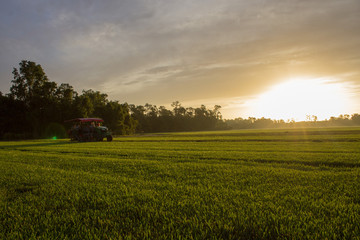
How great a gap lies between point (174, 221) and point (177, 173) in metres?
3.63

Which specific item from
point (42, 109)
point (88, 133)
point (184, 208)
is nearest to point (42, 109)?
point (42, 109)

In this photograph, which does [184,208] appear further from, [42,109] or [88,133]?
[42,109]

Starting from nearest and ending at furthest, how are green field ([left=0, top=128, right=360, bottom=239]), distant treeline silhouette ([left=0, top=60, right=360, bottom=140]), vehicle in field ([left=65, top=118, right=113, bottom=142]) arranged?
green field ([left=0, top=128, right=360, bottom=239]), vehicle in field ([left=65, top=118, right=113, bottom=142]), distant treeline silhouette ([left=0, top=60, right=360, bottom=140])

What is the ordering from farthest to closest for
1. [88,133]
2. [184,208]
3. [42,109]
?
1. [42,109]
2. [88,133]
3. [184,208]

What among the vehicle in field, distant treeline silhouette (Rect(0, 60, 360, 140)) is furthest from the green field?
distant treeline silhouette (Rect(0, 60, 360, 140))

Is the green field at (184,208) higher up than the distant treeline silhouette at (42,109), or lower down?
lower down

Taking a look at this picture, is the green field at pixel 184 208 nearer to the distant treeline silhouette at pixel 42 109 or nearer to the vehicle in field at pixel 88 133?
the vehicle in field at pixel 88 133

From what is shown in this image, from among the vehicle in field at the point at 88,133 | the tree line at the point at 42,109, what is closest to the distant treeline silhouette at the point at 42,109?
the tree line at the point at 42,109

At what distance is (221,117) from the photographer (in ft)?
507

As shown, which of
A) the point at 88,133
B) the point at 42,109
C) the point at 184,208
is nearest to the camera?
the point at 184,208

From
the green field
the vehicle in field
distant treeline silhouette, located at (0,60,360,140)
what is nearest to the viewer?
the green field

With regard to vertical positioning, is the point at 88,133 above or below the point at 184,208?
above

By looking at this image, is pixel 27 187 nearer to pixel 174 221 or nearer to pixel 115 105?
pixel 174 221

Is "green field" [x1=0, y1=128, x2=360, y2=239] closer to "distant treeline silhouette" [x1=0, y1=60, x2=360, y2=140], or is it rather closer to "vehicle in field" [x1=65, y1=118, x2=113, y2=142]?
"vehicle in field" [x1=65, y1=118, x2=113, y2=142]
